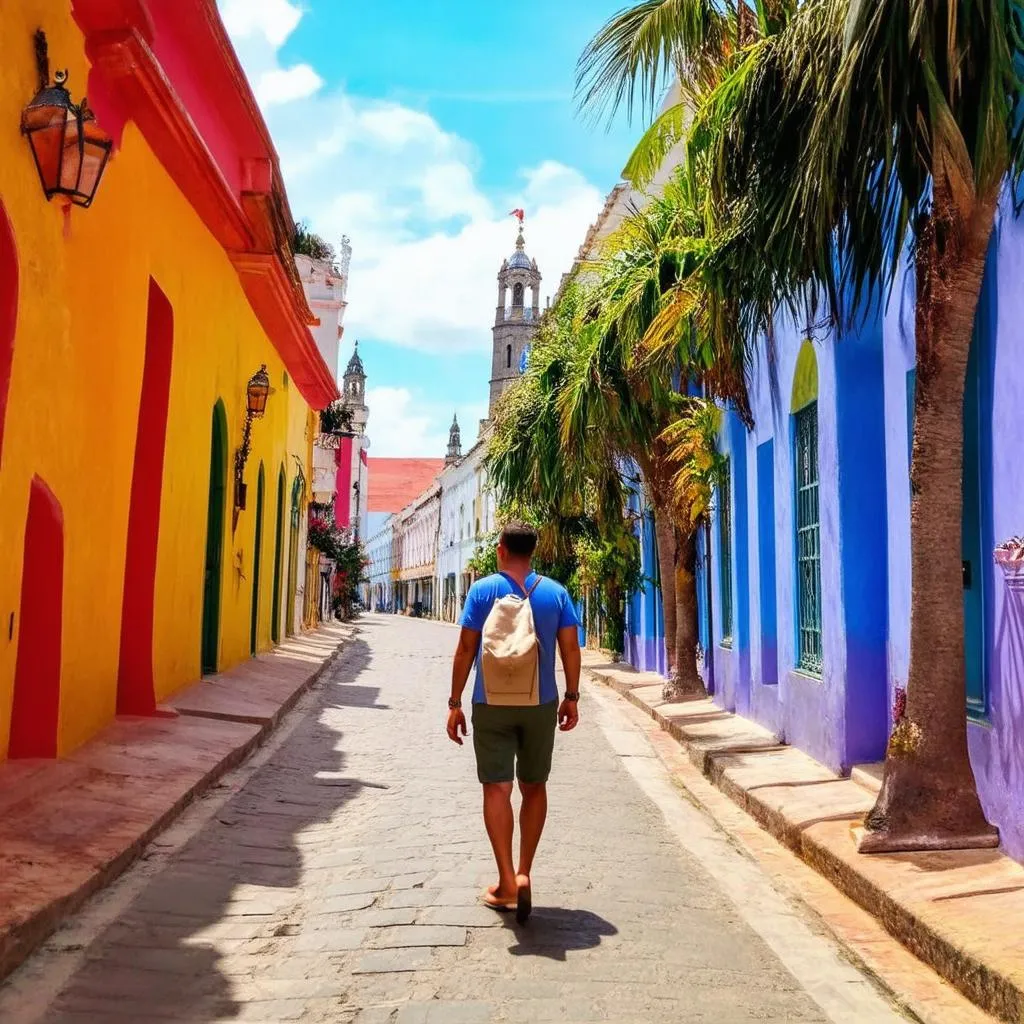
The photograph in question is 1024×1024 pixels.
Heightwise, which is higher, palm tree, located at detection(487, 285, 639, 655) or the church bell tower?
the church bell tower

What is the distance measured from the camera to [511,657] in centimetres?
518

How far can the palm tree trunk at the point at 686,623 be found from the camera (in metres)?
14.2

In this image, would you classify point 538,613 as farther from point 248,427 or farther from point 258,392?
point 248,427

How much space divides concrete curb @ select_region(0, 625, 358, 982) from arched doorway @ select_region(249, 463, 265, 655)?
24.9 ft

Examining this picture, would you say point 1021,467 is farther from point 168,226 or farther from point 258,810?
point 168,226

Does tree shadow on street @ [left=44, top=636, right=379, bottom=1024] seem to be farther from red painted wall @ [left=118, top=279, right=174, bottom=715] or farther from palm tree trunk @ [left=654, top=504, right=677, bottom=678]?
palm tree trunk @ [left=654, top=504, right=677, bottom=678]

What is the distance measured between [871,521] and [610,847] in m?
3.43

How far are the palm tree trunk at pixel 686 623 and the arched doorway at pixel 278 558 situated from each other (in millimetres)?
8110

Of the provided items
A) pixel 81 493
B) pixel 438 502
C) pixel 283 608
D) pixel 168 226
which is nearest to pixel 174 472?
pixel 168 226

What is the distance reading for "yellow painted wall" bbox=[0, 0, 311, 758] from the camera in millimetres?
6781

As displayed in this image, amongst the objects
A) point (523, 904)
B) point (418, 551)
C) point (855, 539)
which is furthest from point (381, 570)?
point (523, 904)

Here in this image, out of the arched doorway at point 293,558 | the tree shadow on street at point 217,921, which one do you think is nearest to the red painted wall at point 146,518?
the tree shadow on street at point 217,921

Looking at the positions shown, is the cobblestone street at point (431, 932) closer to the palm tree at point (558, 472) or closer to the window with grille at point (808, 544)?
the window with grille at point (808, 544)

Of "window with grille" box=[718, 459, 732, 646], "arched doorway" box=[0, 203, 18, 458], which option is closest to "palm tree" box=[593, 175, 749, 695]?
"window with grille" box=[718, 459, 732, 646]
